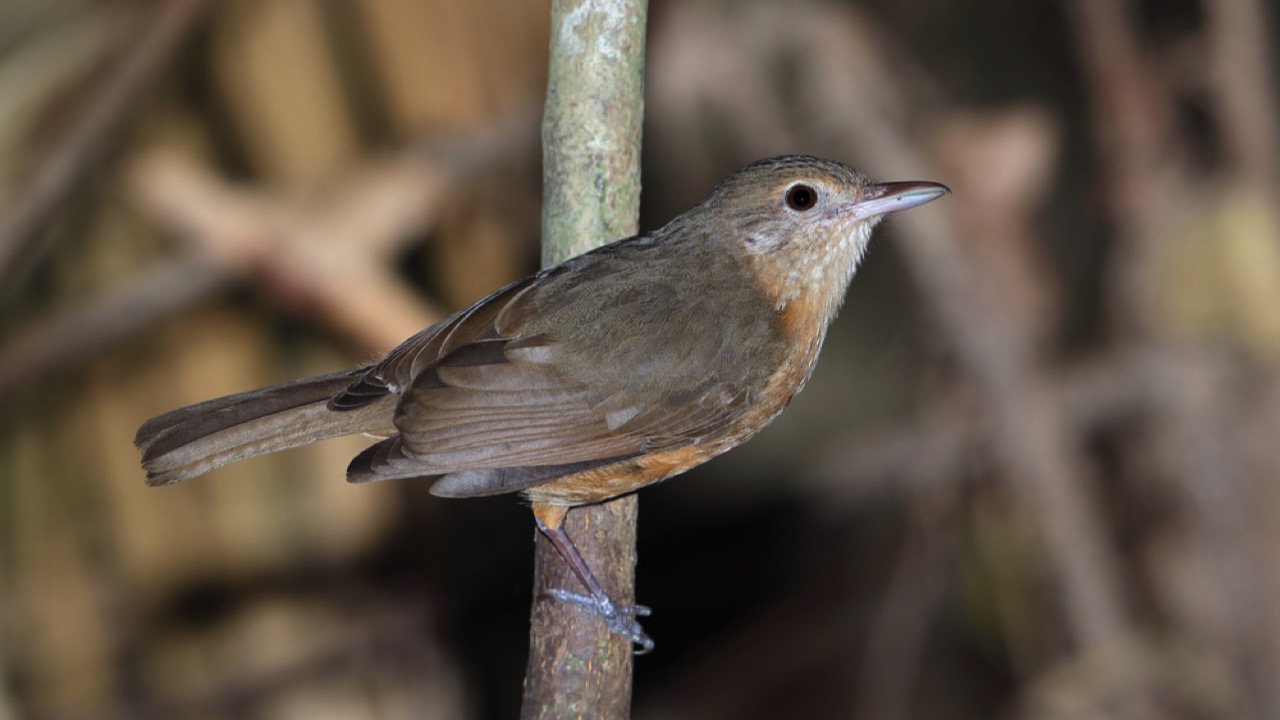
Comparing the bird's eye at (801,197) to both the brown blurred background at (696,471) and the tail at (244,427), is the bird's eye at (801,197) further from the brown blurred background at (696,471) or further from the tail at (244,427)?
the brown blurred background at (696,471)

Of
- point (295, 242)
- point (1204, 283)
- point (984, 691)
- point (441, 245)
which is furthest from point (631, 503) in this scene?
point (984, 691)

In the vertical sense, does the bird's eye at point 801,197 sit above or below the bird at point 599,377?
above

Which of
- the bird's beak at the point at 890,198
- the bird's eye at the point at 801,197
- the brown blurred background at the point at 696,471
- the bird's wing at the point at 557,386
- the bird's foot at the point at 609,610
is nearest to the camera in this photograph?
the bird's foot at the point at 609,610

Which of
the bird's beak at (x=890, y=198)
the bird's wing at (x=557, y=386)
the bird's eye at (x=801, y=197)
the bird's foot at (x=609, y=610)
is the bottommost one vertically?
the bird's foot at (x=609, y=610)

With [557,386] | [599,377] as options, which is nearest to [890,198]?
[599,377]

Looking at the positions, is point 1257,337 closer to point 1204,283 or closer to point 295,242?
point 1204,283

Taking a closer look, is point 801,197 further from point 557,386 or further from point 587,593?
point 587,593

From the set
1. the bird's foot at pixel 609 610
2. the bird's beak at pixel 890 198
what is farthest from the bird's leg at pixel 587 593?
the bird's beak at pixel 890 198

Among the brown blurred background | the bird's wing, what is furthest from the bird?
the brown blurred background
